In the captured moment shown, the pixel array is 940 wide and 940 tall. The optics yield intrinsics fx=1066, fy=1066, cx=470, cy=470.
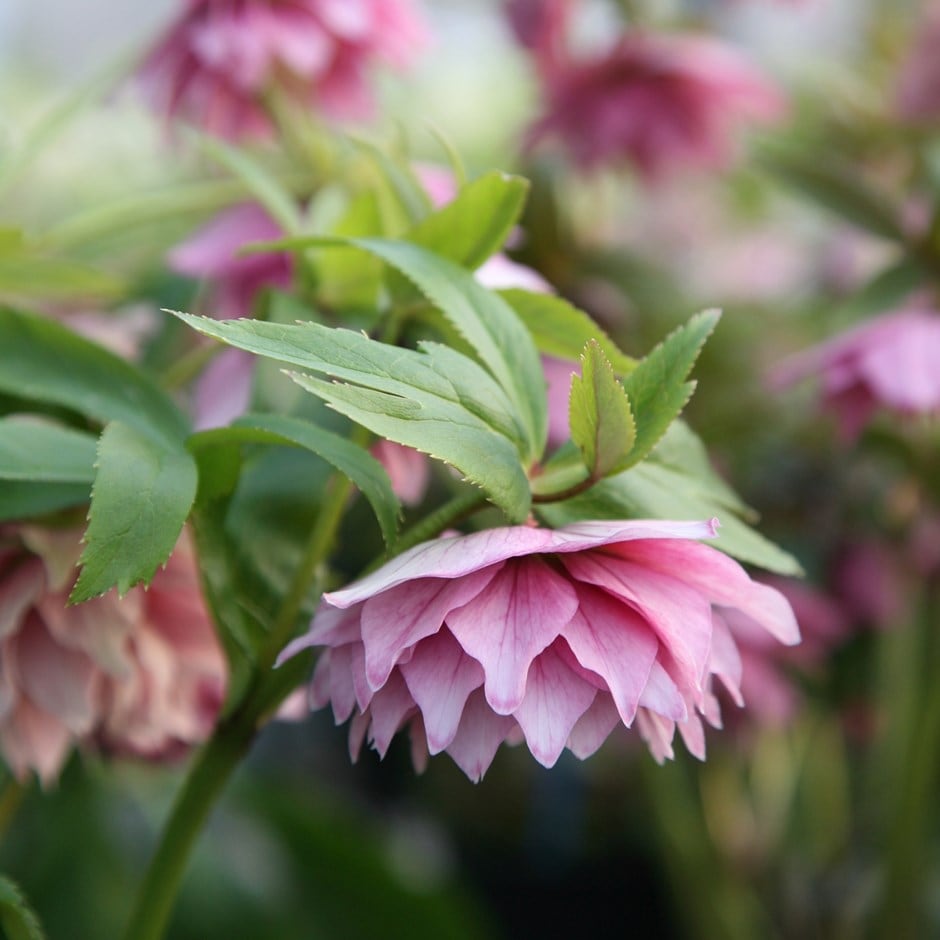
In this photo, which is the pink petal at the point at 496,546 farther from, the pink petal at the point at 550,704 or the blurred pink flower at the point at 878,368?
the blurred pink flower at the point at 878,368

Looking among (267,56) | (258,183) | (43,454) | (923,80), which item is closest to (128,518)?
(43,454)

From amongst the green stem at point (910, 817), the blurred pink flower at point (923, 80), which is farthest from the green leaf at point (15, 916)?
the blurred pink flower at point (923, 80)

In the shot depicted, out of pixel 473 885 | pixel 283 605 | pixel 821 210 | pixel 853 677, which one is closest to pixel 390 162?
pixel 283 605

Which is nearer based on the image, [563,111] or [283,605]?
[283,605]

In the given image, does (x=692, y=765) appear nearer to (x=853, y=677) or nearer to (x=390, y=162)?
(x=853, y=677)

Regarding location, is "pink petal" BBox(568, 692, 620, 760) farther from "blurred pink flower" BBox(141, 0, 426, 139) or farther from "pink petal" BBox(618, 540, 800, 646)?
"blurred pink flower" BBox(141, 0, 426, 139)

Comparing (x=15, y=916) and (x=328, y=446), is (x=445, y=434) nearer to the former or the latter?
(x=328, y=446)
